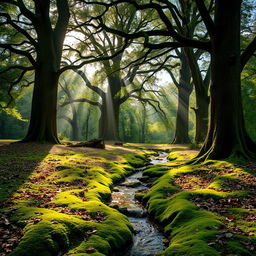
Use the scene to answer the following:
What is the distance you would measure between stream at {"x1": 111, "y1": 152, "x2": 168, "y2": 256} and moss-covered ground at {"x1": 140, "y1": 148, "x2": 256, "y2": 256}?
0.27 meters

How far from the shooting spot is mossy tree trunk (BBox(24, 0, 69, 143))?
17.5 m

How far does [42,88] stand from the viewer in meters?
17.9

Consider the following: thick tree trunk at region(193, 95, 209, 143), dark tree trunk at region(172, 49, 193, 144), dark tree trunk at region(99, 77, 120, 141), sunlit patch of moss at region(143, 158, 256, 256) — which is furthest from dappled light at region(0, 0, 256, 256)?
dark tree trunk at region(99, 77, 120, 141)

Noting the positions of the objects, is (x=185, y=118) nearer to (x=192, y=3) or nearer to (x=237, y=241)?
(x=192, y=3)

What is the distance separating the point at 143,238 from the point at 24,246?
2.59 m

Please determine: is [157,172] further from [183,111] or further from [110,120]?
[110,120]

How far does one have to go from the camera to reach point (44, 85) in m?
18.0

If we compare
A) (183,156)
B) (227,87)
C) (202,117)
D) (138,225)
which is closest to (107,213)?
(138,225)

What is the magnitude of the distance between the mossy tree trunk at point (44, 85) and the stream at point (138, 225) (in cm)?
1043

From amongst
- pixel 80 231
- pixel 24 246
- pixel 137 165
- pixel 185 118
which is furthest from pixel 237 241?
pixel 185 118

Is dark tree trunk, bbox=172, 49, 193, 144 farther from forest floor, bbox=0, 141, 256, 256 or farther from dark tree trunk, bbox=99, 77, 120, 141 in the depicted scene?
forest floor, bbox=0, 141, 256, 256

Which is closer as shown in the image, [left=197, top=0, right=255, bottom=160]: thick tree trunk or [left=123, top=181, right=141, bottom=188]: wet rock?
[left=123, top=181, right=141, bottom=188]: wet rock

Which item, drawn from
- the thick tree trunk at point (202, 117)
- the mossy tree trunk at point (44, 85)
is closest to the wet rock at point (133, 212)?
the mossy tree trunk at point (44, 85)

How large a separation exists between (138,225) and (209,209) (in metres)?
1.83
